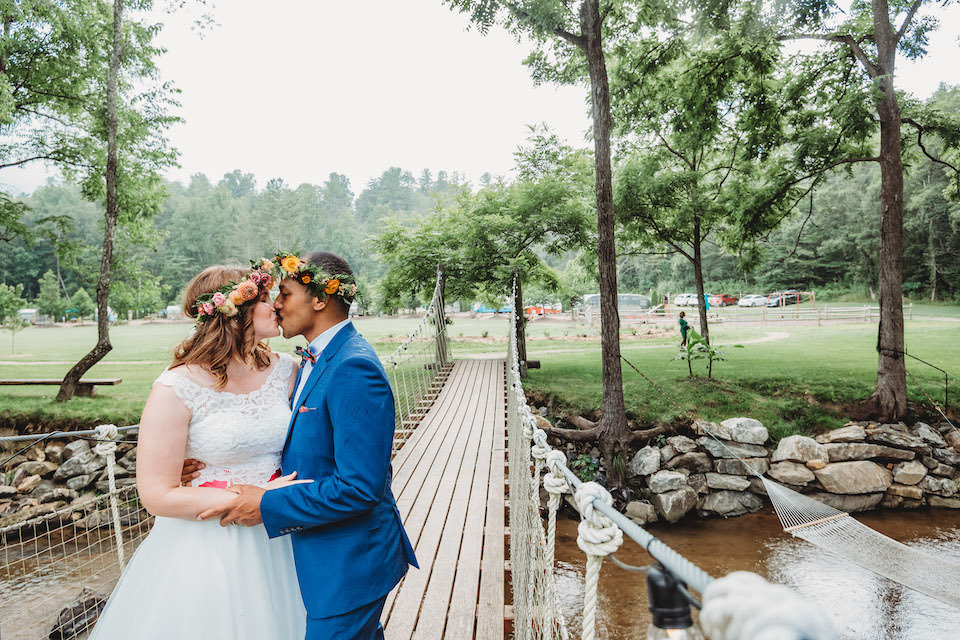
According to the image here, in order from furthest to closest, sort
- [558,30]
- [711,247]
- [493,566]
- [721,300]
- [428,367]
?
[711,247] < [721,300] < [428,367] < [558,30] < [493,566]

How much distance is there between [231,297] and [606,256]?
4980 mm

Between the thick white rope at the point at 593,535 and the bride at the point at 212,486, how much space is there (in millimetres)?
685

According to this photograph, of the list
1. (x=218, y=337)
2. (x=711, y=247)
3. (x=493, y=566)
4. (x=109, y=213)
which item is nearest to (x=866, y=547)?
(x=493, y=566)

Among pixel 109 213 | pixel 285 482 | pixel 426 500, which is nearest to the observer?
pixel 285 482

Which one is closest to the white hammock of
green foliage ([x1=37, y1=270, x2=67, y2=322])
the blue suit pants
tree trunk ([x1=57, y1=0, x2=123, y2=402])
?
the blue suit pants

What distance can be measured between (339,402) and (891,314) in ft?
26.8

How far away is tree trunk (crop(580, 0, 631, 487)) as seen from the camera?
5.68 metres

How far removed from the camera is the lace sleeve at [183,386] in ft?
3.94

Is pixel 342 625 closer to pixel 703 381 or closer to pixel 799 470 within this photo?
pixel 799 470

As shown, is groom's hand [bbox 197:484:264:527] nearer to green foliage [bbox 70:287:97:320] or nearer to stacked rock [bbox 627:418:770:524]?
stacked rock [bbox 627:418:770:524]

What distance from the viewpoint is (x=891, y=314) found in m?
6.89

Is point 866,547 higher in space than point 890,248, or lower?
lower

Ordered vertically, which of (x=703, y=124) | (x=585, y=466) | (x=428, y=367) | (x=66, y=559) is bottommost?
(x=66, y=559)

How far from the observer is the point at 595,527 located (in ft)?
2.82
